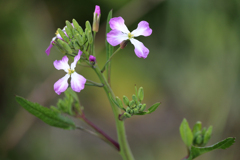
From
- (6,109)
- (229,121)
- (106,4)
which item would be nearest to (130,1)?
(106,4)

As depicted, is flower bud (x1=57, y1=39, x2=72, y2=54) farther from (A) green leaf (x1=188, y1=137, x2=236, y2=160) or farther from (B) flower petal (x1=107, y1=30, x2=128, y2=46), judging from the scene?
(A) green leaf (x1=188, y1=137, x2=236, y2=160)

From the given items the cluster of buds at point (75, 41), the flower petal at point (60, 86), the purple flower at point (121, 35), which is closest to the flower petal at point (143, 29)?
the purple flower at point (121, 35)

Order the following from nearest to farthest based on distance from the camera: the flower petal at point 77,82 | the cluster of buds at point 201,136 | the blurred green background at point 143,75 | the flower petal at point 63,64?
the flower petal at point 77,82 < the flower petal at point 63,64 < the cluster of buds at point 201,136 < the blurred green background at point 143,75

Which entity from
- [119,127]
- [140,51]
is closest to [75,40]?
[140,51]

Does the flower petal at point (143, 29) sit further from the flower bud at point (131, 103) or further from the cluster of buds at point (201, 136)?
the cluster of buds at point (201, 136)

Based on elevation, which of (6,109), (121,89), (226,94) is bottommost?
(226,94)

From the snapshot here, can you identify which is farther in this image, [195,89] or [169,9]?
[195,89]

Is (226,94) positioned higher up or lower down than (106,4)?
lower down

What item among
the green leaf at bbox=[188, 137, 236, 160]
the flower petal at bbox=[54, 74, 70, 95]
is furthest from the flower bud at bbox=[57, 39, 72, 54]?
the green leaf at bbox=[188, 137, 236, 160]

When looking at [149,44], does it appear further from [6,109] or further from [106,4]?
[6,109]
